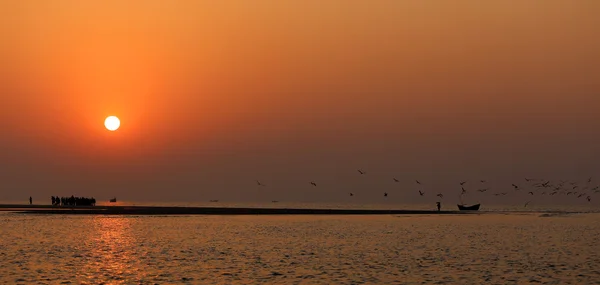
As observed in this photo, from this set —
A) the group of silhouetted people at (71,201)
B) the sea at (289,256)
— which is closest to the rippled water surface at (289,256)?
the sea at (289,256)

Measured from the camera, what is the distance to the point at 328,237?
85.4m

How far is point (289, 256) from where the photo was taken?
62.2 m

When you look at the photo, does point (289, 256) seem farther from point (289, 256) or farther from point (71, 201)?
point (71, 201)

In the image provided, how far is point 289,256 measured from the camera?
62188 millimetres

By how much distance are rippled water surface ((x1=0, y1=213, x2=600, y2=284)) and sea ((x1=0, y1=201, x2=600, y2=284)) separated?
0.23 feet

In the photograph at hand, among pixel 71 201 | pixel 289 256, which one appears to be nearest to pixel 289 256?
pixel 289 256

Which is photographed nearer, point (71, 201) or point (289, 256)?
point (289, 256)

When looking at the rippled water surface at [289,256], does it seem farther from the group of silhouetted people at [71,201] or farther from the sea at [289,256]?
the group of silhouetted people at [71,201]

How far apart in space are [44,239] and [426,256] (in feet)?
120

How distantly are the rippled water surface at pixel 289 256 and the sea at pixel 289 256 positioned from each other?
0.23 feet

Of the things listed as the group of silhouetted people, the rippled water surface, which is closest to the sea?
the rippled water surface

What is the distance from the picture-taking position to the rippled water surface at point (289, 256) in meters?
47.4

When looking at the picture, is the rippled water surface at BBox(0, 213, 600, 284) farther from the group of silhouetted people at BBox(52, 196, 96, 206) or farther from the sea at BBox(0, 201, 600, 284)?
the group of silhouetted people at BBox(52, 196, 96, 206)

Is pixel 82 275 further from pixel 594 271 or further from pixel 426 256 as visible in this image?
pixel 594 271
